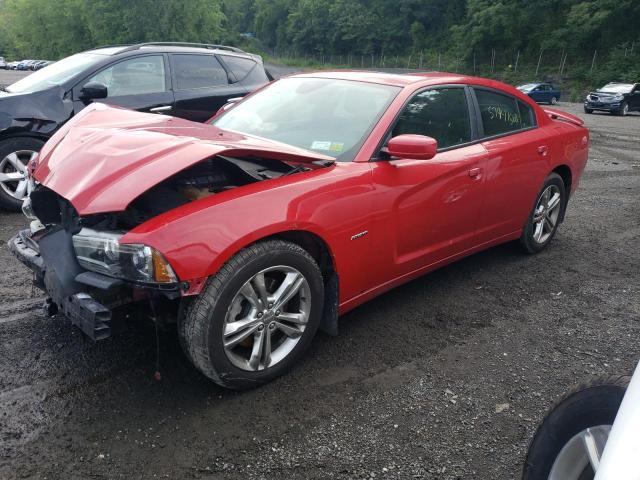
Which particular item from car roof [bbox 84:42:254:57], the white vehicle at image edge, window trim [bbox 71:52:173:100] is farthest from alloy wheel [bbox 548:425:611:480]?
car roof [bbox 84:42:254:57]

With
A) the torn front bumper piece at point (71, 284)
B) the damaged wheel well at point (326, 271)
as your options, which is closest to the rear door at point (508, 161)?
the damaged wheel well at point (326, 271)

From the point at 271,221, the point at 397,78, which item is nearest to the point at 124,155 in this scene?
the point at 271,221

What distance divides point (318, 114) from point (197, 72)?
12.0 ft

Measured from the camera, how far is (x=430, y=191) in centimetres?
339

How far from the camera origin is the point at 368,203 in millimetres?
3018

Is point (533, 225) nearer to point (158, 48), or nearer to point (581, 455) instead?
point (581, 455)

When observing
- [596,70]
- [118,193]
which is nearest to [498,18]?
[596,70]

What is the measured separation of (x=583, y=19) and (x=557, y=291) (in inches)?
1953

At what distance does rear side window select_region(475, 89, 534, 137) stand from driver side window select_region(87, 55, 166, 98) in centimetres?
388

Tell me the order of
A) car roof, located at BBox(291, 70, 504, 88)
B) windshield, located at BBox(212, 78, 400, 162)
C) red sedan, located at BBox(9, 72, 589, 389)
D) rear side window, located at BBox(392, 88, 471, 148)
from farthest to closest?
1. car roof, located at BBox(291, 70, 504, 88)
2. rear side window, located at BBox(392, 88, 471, 148)
3. windshield, located at BBox(212, 78, 400, 162)
4. red sedan, located at BBox(9, 72, 589, 389)

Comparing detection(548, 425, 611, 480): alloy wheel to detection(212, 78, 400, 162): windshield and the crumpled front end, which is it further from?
detection(212, 78, 400, 162): windshield

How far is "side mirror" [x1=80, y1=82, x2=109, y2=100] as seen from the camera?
5400mm

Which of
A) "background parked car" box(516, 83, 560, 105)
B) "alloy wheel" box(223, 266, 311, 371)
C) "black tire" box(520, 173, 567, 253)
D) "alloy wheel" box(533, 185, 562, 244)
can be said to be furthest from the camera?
"background parked car" box(516, 83, 560, 105)

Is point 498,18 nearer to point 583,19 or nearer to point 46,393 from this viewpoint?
point 583,19
